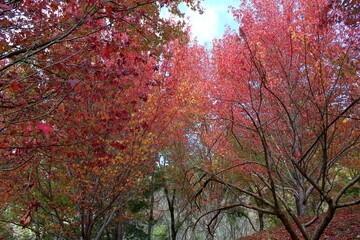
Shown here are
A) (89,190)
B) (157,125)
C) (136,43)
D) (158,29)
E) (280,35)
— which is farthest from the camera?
(157,125)

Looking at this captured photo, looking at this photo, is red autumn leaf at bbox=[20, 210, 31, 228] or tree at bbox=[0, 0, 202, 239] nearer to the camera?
red autumn leaf at bbox=[20, 210, 31, 228]

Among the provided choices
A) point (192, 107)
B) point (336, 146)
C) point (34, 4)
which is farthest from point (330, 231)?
point (192, 107)

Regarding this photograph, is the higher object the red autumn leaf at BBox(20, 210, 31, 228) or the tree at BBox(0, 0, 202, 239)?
the tree at BBox(0, 0, 202, 239)

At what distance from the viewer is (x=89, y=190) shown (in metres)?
6.86

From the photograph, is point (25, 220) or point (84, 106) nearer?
point (25, 220)

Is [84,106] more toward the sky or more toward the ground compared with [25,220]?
more toward the sky

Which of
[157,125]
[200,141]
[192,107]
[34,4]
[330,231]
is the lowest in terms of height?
[330,231]

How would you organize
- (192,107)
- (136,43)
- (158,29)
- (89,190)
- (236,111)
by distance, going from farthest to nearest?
(192,107) → (236,111) → (89,190) → (136,43) → (158,29)

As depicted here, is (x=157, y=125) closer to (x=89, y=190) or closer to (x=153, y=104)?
(x=153, y=104)

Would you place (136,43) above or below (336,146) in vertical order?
above

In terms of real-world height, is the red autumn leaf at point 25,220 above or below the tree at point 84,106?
below

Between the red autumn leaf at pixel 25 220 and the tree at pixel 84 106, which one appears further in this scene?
the tree at pixel 84 106

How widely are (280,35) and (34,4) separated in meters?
7.49

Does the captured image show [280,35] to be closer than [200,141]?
Yes
